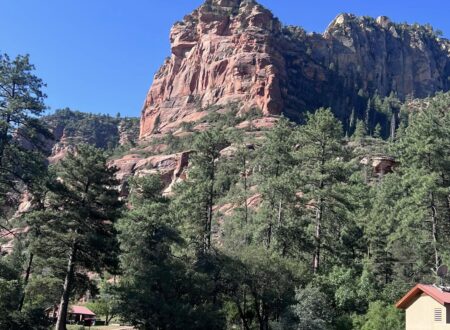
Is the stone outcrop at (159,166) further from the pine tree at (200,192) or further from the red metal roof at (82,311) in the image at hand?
the pine tree at (200,192)

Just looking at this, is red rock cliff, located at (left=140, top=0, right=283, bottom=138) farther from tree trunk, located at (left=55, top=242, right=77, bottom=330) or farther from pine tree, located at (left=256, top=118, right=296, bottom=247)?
tree trunk, located at (left=55, top=242, right=77, bottom=330)

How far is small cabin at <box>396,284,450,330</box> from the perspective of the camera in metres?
21.8

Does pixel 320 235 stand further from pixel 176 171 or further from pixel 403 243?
pixel 176 171

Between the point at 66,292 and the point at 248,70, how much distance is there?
101 m

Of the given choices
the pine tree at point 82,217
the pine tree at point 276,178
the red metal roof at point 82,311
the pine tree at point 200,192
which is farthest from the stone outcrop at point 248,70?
the pine tree at point 82,217

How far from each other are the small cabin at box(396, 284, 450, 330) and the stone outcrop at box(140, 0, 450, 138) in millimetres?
87214

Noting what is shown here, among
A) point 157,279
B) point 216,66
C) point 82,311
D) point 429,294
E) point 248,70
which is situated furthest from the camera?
point 216,66

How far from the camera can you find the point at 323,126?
35000 millimetres

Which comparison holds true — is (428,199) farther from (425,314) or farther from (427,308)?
(425,314)

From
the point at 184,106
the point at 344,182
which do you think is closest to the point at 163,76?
the point at 184,106

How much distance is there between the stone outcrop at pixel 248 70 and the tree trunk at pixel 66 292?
85151mm

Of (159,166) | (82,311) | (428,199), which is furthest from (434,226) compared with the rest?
(159,166)

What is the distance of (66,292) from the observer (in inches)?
1038

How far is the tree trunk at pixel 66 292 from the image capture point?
84.6 feet
